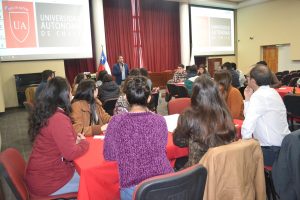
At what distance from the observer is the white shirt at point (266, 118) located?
213 centimetres

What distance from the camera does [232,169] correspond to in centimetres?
142

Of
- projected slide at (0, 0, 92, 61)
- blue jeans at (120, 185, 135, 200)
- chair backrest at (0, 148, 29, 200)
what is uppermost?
projected slide at (0, 0, 92, 61)

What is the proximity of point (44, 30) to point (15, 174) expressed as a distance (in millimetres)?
6960

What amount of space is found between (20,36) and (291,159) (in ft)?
24.7

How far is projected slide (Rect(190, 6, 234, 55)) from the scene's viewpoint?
11594mm

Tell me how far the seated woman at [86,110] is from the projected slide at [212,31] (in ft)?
31.5

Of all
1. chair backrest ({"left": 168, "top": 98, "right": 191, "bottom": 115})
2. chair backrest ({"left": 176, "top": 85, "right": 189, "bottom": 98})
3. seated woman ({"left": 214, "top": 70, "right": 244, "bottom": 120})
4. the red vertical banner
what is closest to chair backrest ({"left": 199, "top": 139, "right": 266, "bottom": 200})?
seated woman ({"left": 214, "top": 70, "right": 244, "bottom": 120})

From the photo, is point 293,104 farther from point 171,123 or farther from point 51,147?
point 51,147

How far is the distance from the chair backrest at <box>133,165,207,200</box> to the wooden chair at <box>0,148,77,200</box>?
82 centimetres

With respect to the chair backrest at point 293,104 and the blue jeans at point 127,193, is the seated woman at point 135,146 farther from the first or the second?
the chair backrest at point 293,104

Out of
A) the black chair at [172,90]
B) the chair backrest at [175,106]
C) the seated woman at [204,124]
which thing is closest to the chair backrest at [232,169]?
the seated woman at [204,124]

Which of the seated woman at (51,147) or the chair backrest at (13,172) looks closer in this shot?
the chair backrest at (13,172)

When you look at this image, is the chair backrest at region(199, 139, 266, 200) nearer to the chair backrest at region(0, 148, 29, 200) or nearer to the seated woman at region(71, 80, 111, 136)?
the chair backrest at region(0, 148, 29, 200)

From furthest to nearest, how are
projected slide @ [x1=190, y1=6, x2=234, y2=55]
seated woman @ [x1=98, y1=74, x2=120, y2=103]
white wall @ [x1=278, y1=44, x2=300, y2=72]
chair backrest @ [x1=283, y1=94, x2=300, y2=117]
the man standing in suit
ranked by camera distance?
projected slide @ [x1=190, y1=6, x2=234, y2=55] < white wall @ [x1=278, y1=44, x2=300, y2=72] < the man standing in suit < seated woman @ [x1=98, y1=74, x2=120, y2=103] < chair backrest @ [x1=283, y1=94, x2=300, y2=117]
